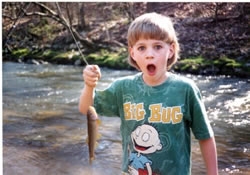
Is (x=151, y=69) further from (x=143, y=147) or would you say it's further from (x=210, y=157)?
(x=210, y=157)

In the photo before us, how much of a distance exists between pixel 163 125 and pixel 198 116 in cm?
23

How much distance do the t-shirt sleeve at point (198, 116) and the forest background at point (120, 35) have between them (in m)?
8.52

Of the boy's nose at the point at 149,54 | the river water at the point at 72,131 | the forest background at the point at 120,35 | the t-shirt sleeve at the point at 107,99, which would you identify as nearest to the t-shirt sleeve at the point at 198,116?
the boy's nose at the point at 149,54

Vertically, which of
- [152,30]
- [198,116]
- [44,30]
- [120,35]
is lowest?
[198,116]

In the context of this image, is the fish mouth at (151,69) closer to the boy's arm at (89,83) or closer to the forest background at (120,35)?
the boy's arm at (89,83)

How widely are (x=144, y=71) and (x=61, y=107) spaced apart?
645 centimetres

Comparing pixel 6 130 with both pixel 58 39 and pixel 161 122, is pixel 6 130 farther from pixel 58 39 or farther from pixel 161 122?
pixel 58 39

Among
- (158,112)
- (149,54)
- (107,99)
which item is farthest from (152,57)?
(107,99)

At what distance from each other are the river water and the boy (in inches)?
99.8

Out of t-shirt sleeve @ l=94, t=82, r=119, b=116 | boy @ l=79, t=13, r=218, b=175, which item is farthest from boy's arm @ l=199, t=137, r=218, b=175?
t-shirt sleeve @ l=94, t=82, r=119, b=116

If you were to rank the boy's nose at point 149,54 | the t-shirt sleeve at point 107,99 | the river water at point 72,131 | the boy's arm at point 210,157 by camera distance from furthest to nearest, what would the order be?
1. the river water at point 72,131
2. the t-shirt sleeve at point 107,99
3. the boy's arm at point 210,157
4. the boy's nose at point 149,54

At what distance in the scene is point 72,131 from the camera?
6410 mm

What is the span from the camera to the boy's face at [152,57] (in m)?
2.06

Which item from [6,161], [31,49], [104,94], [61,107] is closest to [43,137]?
[6,161]
